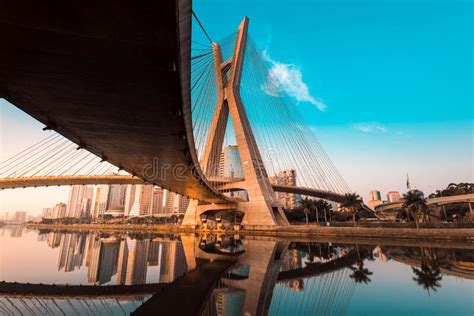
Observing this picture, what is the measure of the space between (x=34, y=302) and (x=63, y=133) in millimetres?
6901

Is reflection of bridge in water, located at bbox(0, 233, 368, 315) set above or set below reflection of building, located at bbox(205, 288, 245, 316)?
below

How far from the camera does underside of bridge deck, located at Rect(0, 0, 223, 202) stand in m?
4.81

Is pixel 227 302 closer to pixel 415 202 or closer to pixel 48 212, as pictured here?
pixel 415 202

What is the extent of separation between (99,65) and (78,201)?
189 m

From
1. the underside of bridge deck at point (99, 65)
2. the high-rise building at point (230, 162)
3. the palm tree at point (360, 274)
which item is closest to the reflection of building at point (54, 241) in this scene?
the underside of bridge deck at point (99, 65)

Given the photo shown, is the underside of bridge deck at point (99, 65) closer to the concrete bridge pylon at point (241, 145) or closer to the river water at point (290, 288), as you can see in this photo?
the river water at point (290, 288)

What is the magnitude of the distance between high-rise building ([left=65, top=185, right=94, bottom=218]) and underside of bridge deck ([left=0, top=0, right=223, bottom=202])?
174 m

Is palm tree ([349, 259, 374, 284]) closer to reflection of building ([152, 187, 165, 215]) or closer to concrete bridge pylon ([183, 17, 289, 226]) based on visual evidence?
concrete bridge pylon ([183, 17, 289, 226])

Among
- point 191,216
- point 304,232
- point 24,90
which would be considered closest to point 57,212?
point 191,216

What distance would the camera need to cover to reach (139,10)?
4.74 meters

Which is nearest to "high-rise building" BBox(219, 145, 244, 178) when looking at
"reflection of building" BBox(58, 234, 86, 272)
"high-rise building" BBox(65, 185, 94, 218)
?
"reflection of building" BBox(58, 234, 86, 272)

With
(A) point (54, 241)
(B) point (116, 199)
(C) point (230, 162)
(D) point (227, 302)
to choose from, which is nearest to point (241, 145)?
(A) point (54, 241)

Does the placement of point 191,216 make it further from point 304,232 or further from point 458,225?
point 458,225

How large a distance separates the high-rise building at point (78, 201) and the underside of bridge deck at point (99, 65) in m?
174
